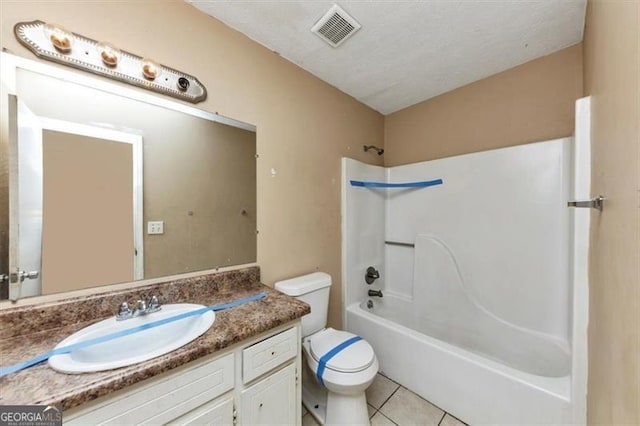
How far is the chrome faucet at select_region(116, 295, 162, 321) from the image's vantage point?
0.92 m

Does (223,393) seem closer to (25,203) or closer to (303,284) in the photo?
(303,284)

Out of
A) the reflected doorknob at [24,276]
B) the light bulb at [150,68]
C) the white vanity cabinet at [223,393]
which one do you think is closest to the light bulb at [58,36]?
the light bulb at [150,68]

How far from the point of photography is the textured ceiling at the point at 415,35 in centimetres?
119

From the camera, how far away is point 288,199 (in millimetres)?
1614

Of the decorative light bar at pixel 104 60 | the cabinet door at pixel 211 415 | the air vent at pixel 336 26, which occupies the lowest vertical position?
the cabinet door at pixel 211 415

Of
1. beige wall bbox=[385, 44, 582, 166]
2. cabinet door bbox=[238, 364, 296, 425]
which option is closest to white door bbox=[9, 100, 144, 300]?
cabinet door bbox=[238, 364, 296, 425]

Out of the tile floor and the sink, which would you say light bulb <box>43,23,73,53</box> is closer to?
the sink

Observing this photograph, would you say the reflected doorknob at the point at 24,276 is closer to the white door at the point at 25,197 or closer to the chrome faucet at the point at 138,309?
the white door at the point at 25,197

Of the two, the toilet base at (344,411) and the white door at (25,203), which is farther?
the toilet base at (344,411)

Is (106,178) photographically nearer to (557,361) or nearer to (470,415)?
(470,415)

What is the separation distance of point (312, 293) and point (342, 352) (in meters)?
0.39

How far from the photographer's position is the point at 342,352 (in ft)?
4.49

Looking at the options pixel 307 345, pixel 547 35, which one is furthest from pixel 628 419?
pixel 547 35

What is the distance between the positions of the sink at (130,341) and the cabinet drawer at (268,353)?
0.21m
